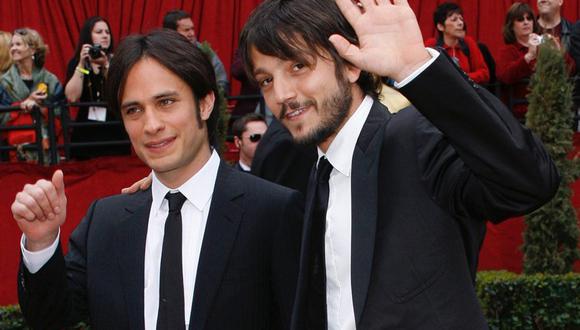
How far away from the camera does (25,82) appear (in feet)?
29.1

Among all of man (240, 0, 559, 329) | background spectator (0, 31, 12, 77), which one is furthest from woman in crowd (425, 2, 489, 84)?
man (240, 0, 559, 329)

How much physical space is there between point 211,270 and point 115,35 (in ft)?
29.5

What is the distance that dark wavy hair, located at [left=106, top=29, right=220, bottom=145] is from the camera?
133 inches

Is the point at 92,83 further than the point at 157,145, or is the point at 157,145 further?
the point at 92,83

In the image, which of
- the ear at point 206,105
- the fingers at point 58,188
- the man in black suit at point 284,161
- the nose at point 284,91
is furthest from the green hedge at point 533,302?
the fingers at point 58,188

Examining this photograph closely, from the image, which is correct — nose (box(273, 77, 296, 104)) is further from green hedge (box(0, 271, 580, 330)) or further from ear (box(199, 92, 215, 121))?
green hedge (box(0, 271, 580, 330))

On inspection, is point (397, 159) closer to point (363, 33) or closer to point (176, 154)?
point (363, 33)

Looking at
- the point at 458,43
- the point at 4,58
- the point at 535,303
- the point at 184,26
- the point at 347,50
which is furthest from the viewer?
the point at 458,43

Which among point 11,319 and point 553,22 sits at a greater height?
point 553,22

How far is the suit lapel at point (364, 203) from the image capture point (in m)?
2.74

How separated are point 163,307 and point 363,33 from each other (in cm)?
108

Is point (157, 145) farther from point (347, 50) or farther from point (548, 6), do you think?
point (548, 6)

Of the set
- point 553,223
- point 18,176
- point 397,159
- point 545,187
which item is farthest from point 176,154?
point 553,223

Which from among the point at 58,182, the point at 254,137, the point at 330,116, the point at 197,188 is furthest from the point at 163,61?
the point at 254,137
